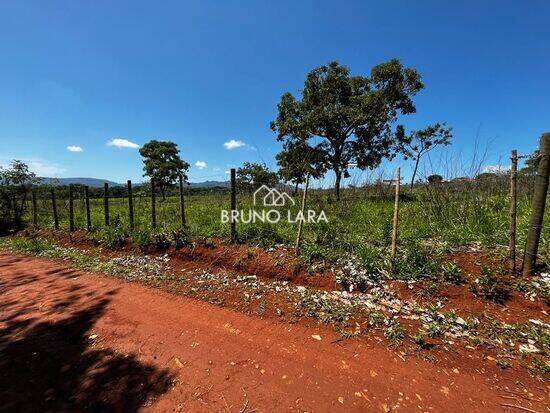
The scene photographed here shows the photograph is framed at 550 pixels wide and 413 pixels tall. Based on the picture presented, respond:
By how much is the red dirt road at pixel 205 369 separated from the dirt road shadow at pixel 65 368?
1 centimetres

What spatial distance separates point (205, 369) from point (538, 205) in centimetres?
532

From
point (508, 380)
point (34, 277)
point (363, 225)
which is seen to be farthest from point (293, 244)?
point (34, 277)

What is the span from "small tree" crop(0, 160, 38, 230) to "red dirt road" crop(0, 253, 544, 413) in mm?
13876

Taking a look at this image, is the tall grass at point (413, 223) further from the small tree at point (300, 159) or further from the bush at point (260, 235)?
the small tree at point (300, 159)

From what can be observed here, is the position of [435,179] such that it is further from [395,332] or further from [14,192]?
[14,192]

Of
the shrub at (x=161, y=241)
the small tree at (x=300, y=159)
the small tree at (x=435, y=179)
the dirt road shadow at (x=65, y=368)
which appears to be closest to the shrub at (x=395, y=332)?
the dirt road shadow at (x=65, y=368)

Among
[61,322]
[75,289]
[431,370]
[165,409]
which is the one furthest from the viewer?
[75,289]

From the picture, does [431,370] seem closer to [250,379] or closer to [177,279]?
[250,379]

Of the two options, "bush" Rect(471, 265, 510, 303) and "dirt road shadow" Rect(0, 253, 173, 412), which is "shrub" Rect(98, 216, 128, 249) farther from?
"bush" Rect(471, 265, 510, 303)

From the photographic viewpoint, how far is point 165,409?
2.56 metres

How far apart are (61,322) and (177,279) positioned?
2.01 meters

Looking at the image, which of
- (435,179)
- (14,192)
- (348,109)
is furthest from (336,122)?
(14,192)

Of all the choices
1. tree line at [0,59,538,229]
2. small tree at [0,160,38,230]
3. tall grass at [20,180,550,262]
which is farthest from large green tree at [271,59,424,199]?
small tree at [0,160,38,230]

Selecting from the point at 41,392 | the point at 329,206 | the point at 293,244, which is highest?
the point at 329,206
